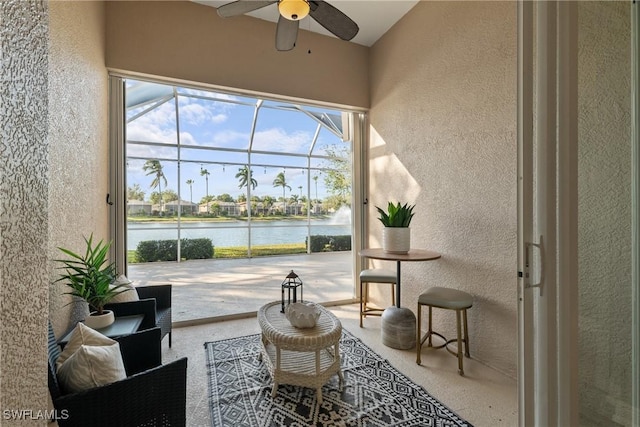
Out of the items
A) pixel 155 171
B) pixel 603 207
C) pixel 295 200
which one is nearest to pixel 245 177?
pixel 295 200

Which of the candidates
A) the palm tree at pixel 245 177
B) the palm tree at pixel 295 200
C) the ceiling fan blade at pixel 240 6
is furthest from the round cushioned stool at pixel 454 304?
the palm tree at pixel 245 177

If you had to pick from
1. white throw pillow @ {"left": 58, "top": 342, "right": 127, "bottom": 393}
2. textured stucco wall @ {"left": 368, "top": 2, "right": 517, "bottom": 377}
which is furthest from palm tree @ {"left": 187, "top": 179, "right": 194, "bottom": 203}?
white throw pillow @ {"left": 58, "top": 342, "right": 127, "bottom": 393}

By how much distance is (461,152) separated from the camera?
2.61m

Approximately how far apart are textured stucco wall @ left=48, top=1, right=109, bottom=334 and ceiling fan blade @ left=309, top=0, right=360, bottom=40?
1.55 m

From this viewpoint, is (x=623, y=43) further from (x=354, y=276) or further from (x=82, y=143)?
(x=354, y=276)

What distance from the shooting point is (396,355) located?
8.29 feet

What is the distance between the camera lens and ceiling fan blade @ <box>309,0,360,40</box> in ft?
→ 6.57

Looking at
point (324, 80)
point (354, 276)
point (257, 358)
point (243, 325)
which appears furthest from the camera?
point (354, 276)

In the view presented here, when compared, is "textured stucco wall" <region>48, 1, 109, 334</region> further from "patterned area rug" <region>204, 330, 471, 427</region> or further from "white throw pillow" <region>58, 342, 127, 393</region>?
"patterned area rug" <region>204, 330, 471, 427</region>

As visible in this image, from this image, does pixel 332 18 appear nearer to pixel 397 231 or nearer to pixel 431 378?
pixel 397 231

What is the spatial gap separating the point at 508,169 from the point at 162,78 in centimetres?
332

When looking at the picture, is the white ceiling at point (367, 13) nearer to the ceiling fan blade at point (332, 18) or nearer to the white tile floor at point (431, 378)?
the ceiling fan blade at point (332, 18)

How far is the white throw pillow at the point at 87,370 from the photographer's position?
1181mm

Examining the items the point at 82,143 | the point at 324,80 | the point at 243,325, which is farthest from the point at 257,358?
the point at 324,80
